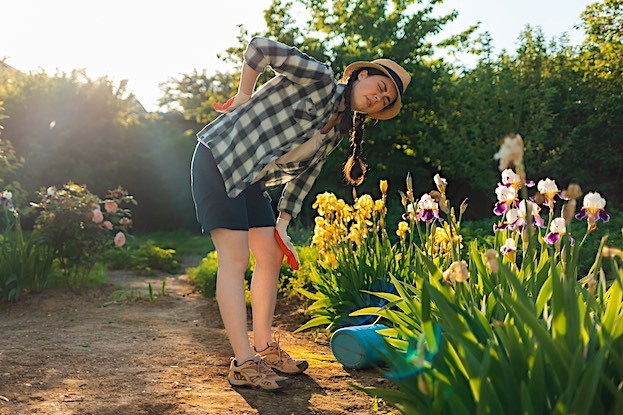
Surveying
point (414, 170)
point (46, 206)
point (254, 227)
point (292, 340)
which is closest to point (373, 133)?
point (414, 170)

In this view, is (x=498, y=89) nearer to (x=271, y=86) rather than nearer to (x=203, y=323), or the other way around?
(x=203, y=323)

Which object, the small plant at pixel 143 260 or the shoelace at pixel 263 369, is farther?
the small plant at pixel 143 260

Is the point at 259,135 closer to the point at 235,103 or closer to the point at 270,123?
the point at 270,123

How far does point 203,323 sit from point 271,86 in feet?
7.75

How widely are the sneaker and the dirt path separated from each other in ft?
0.13

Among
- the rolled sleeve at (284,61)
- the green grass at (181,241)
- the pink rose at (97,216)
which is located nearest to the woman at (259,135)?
the rolled sleeve at (284,61)

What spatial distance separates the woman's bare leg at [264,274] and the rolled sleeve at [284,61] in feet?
2.53

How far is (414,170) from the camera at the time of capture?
1345 centimetres

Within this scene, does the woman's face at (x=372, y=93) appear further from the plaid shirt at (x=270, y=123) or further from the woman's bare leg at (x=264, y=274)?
the woman's bare leg at (x=264, y=274)

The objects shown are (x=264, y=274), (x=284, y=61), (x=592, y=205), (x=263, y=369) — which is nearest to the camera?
(x=592, y=205)

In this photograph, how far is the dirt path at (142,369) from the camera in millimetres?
2656

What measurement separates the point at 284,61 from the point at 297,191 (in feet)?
2.46

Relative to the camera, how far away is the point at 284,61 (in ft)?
9.27

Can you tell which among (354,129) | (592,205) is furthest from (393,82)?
(592,205)
